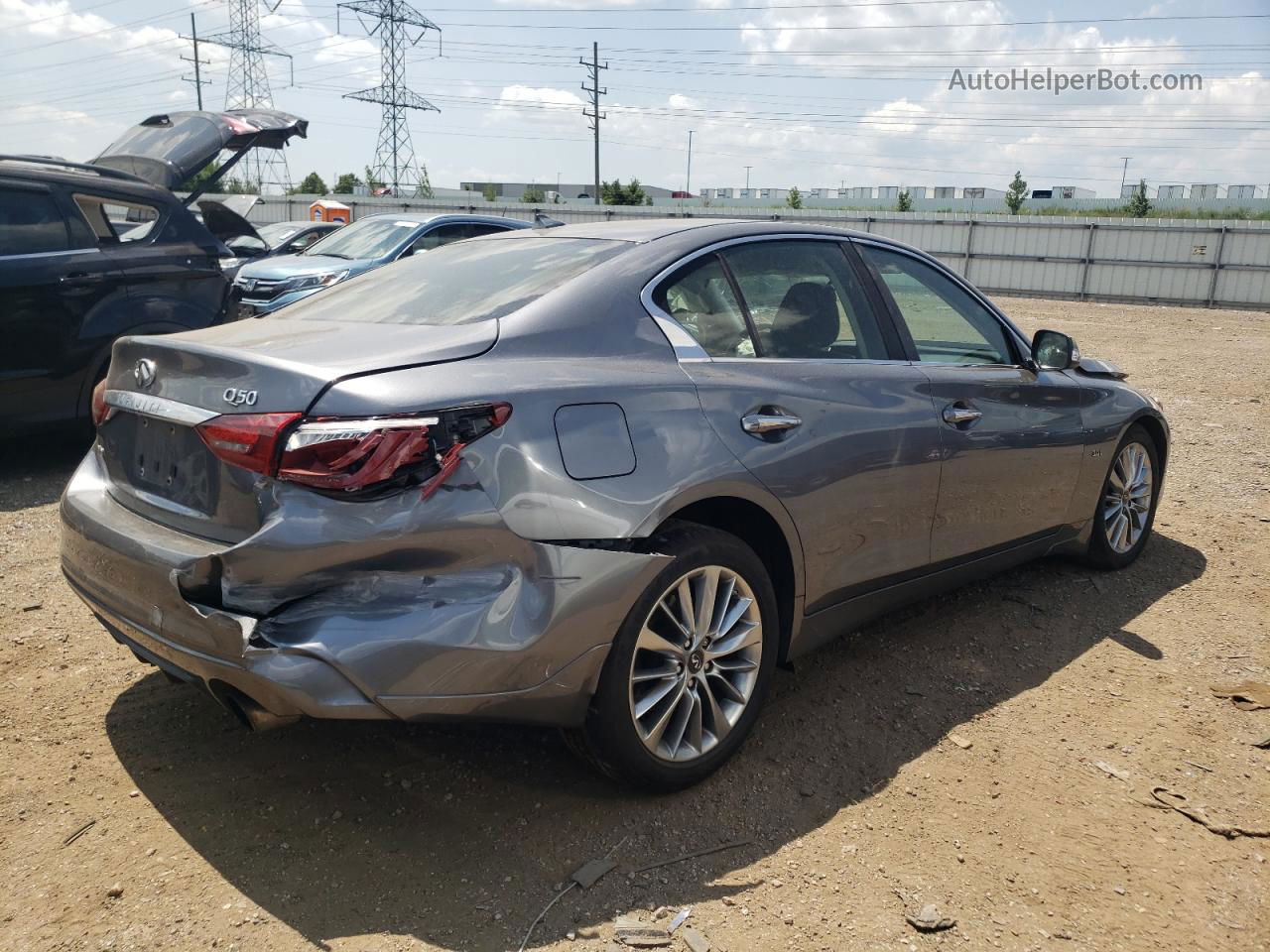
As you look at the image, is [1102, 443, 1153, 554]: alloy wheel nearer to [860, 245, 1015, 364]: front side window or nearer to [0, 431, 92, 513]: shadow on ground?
[860, 245, 1015, 364]: front side window

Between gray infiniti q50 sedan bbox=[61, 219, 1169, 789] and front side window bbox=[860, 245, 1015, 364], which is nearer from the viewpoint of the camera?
gray infiniti q50 sedan bbox=[61, 219, 1169, 789]

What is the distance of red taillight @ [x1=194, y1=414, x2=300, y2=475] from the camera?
2.46 meters

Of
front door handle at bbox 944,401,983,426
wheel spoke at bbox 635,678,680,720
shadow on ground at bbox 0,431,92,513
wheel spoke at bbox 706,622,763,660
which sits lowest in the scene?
shadow on ground at bbox 0,431,92,513

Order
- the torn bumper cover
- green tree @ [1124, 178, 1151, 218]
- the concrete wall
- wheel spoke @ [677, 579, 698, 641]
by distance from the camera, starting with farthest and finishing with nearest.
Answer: green tree @ [1124, 178, 1151, 218] → the concrete wall → wheel spoke @ [677, 579, 698, 641] → the torn bumper cover

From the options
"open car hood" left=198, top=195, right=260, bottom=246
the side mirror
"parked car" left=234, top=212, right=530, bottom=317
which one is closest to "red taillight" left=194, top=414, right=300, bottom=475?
the side mirror

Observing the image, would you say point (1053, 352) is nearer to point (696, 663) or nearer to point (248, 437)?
point (696, 663)

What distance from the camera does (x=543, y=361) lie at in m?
2.73

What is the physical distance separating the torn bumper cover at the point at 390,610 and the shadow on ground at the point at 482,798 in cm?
46

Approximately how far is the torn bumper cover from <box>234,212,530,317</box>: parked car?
297 inches

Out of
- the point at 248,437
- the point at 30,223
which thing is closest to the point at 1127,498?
the point at 248,437

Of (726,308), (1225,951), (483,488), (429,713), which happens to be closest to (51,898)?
(429,713)

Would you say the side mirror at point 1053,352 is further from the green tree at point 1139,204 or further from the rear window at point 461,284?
the green tree at point 1139,204

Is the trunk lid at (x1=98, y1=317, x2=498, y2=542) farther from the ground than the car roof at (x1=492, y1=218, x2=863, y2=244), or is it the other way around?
the car roof at (x1=492, y1=218, x2=863, y2=244)

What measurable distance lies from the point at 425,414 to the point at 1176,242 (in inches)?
1052
